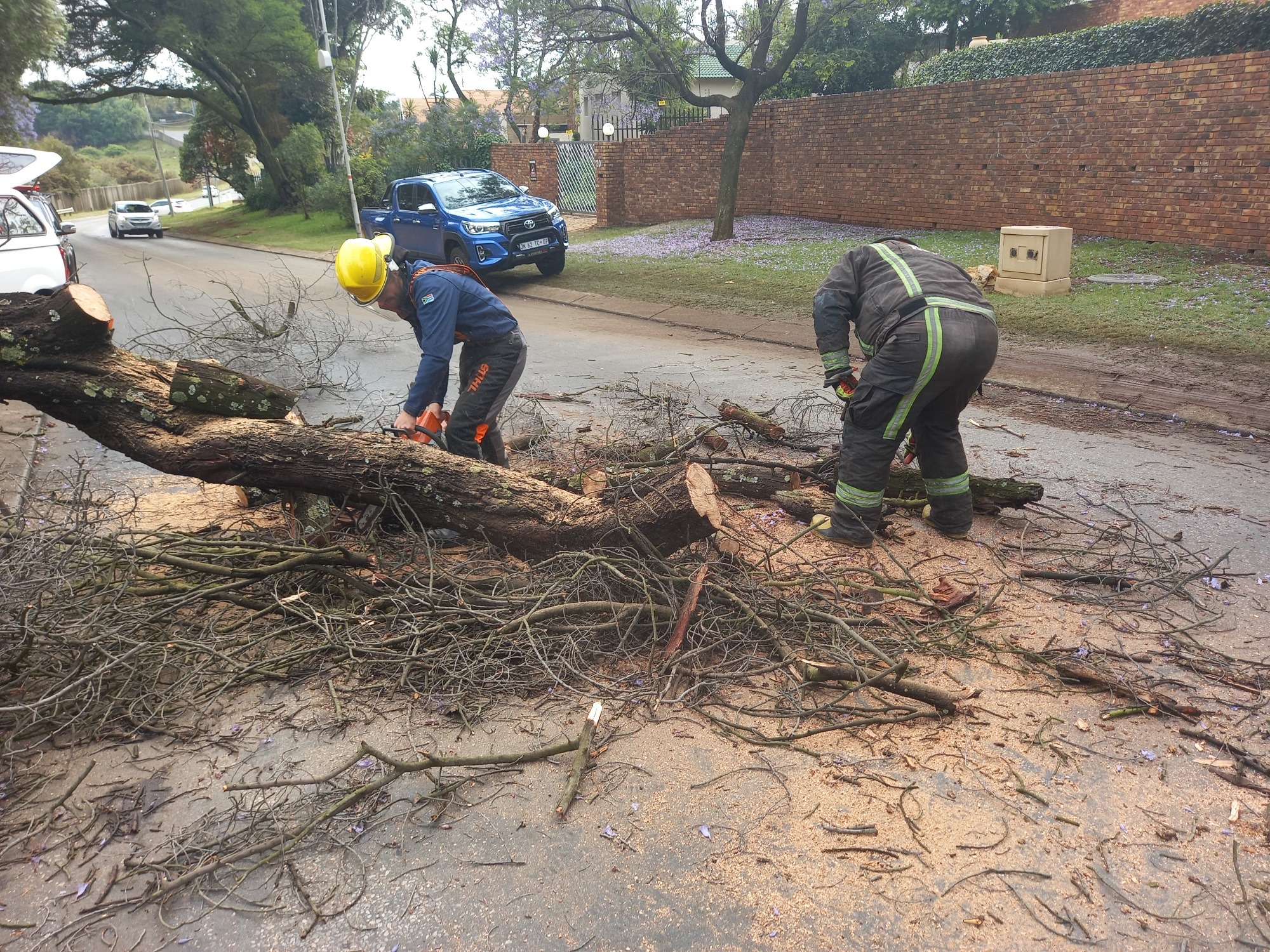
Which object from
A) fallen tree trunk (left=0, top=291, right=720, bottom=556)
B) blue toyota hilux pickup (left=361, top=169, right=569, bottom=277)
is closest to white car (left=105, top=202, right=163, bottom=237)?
blue toyota hilux pickup (left=361, top=169, right=569, bottom=277)

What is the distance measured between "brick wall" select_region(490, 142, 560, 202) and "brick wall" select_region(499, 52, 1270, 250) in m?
6.79

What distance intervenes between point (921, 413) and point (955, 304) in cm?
56

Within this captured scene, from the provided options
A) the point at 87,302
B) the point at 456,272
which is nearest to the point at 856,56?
the point at 456,272

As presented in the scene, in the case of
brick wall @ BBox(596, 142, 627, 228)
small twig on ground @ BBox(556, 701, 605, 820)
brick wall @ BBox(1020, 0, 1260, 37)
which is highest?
brick wall @ BBox(1020, 0, 1260, 37)

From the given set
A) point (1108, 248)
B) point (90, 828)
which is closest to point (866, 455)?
point (90, 828)

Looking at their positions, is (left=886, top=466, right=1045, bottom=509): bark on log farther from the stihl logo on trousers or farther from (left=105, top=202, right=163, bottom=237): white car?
(left=105, top=202, right=163, bottom=237): white car

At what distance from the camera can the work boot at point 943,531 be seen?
15.2ft

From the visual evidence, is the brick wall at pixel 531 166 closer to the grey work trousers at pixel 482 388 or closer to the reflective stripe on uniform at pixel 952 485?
the grey work trousers at pixel 482 388

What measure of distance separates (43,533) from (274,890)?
2.31 meters

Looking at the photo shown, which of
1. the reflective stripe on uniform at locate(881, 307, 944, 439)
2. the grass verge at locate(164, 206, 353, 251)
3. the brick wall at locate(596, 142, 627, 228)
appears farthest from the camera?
the grass verge at locate(164, 206, 353, 251)

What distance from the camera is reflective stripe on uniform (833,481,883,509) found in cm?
441

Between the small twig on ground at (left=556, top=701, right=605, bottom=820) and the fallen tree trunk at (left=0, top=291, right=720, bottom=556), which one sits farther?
the fallen tree trunk at (left=0, top=291, right=720, bottom=556)

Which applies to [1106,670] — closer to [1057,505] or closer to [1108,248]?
[1057,505]

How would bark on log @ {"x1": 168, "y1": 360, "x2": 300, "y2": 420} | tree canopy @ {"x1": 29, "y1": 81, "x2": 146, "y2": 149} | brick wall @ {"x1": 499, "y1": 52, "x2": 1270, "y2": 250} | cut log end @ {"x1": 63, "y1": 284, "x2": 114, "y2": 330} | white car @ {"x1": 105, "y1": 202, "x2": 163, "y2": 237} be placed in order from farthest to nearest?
tree canopy @ {"x1": 29, "y1": 81, "x2": 146, "y2": 149}
white car @ {"x1": 105, "y1": 202, "x2": 163, "y2": 237}
brick wall @ {"x1": 499, "y1": 52, "x2": 1270, "y2": 250}
bark on log @ {"x1": 168, "y1": 360, "x2": 300, "y2": 420}
cut log end @ {"x1": 63, "y1": 284, "x2": 114, "y2": 330}
